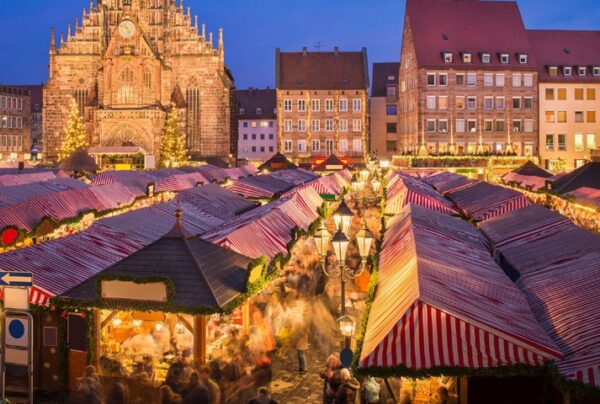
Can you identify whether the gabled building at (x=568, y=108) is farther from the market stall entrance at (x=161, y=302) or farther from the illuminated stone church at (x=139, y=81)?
the market stall entrance at (x=161, y=302)

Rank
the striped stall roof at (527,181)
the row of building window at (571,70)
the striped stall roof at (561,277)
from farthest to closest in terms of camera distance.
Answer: the row of building window at (571,70) < the striped stall roof at (527,181) < the striped stall roof at (561,277)

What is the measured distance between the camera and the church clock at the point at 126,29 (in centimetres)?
6894

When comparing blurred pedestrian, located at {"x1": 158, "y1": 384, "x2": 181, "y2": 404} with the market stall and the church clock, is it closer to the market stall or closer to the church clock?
the market stall

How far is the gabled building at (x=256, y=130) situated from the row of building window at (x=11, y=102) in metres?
29.0

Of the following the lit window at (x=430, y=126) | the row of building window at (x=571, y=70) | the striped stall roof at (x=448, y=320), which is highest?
the row of building window at (x=571, y=70)

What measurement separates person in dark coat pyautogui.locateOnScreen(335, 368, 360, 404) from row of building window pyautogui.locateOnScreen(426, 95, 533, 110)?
59846 mm

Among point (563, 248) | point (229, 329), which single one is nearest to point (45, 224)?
point (229, 329)

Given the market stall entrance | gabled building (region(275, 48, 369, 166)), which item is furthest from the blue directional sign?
gabled building (region(275, 48, 369, 166))

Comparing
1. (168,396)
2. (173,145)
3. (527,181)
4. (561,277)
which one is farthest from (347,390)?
(173,145)

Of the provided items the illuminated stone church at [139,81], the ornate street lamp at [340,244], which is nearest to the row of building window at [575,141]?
the illuminated stone church at [139,81]

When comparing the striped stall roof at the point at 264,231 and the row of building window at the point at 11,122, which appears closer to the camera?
the striped stall roof at the point at 264,231

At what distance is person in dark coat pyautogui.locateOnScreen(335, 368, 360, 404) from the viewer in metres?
8.95

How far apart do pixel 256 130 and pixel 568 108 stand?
37.4 meters

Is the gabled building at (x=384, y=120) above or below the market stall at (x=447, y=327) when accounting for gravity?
above
